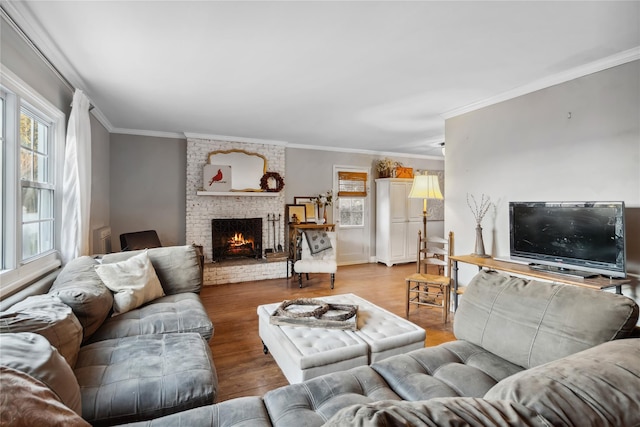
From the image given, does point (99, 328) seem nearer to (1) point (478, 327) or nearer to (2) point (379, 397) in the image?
(2) point (379, 397)

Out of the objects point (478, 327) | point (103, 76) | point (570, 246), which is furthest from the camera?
point (103, 76)

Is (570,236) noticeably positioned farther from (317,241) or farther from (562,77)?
(317,241)

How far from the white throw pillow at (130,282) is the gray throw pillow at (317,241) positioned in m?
2.73

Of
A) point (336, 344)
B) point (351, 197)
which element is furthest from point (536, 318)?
point (351, 197)

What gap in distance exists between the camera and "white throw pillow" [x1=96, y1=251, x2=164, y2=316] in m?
2.36

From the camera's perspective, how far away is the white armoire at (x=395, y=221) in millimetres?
6535

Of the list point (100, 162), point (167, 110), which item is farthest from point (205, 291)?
point (167, 110)

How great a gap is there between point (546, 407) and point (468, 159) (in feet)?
11.4

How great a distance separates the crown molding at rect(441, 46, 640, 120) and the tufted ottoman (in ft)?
8.40

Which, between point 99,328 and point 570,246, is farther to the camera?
point 570,246

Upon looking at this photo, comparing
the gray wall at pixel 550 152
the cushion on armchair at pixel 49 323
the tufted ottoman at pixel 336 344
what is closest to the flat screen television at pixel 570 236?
the gray wall at pixel 550 152

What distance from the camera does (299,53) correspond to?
2.42m

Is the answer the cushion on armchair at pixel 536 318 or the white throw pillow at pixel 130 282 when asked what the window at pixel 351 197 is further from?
the cushion on armchair at pixel 536 318

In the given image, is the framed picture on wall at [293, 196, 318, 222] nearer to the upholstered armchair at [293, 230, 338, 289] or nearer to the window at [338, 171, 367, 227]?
the window at [338, 171, 367, 227]
